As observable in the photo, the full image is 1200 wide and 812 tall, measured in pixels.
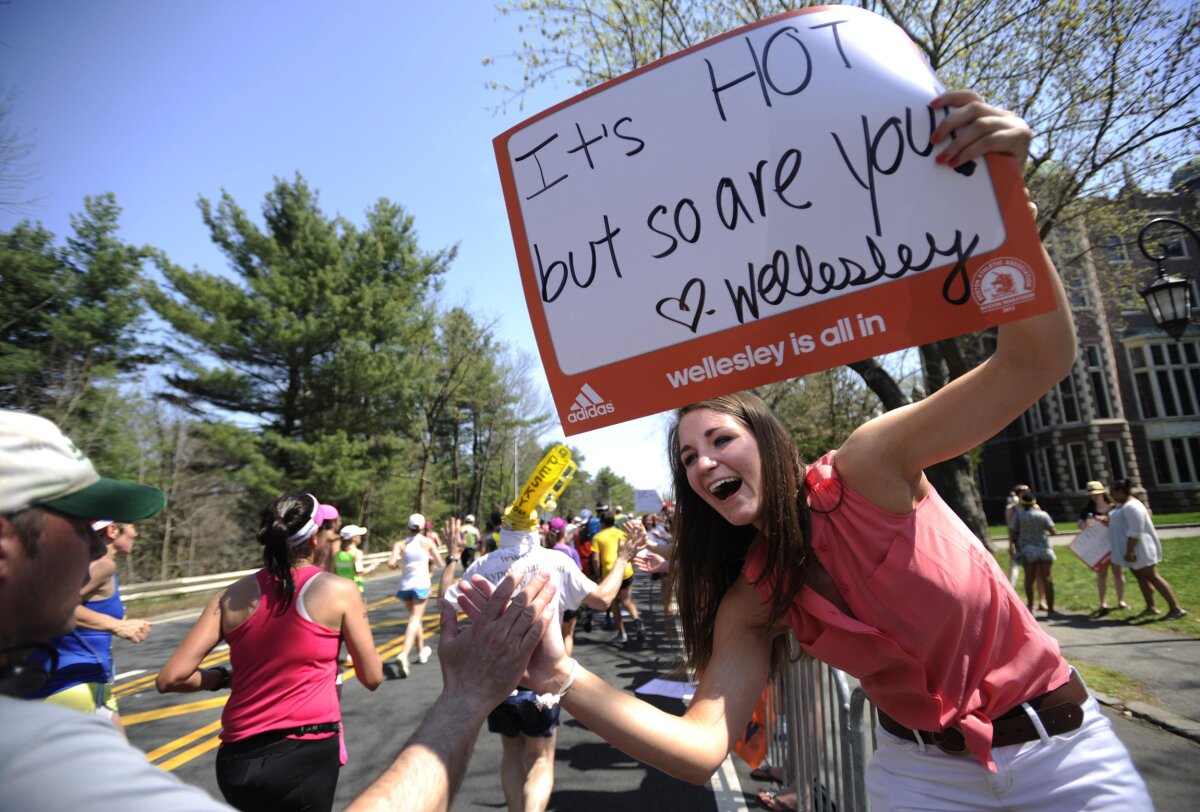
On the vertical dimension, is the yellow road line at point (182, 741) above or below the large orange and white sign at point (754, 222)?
below

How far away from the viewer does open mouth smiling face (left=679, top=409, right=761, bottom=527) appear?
182 cm

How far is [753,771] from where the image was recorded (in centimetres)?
504

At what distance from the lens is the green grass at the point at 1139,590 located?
30.0ft

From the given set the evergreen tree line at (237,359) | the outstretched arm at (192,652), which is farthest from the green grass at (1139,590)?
the evergreen tree line at (237,359)

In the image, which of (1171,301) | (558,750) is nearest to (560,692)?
(558,750)

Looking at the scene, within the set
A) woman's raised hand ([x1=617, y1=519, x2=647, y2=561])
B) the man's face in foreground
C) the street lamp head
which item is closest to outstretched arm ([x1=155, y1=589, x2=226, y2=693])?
the man's face in foreground

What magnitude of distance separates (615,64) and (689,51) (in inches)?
412

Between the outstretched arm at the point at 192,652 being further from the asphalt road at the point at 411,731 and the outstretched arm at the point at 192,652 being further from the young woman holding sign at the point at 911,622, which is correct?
the young woman holding sign at the point at 911,622

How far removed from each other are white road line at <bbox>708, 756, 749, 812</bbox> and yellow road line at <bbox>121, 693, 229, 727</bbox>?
5361 mm

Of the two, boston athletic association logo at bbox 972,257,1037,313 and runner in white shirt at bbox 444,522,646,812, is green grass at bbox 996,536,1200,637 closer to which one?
runner in white shirt at bbox 444,522,646,812

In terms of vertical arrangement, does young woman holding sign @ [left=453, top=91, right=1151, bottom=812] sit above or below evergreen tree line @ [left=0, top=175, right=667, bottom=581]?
A: below

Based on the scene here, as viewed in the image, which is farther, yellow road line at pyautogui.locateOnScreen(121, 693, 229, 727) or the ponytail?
yellow road line at pyautogui.locateOnScreen(121, 693, 229, 727)

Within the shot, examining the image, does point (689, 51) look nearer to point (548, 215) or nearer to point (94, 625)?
point (548, 215)

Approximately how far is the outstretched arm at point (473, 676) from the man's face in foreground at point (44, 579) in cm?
66
